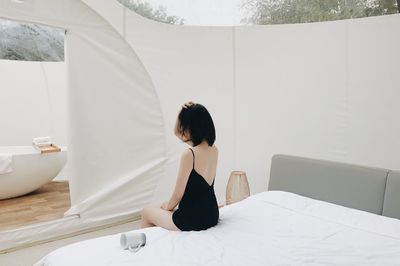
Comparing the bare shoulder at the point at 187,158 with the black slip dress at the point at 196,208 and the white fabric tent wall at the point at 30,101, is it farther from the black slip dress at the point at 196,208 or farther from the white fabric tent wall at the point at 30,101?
the white fabric tent wall at the point at 30,101

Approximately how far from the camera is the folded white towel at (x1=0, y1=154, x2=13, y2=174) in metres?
4.23

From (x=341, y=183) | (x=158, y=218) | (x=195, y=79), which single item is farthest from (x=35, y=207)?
(x=341, y=183)

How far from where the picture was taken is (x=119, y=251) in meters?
1.79

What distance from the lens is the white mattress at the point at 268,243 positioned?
5.66 feet

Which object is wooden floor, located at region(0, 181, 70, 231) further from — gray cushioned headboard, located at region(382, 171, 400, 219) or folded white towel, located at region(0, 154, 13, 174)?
gray cushioned headboard, located at region(382, 171, 400, 219)

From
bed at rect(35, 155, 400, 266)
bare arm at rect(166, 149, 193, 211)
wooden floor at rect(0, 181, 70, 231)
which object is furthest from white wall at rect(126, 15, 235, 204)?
bare arm at rect(166, 149, 193, 211)

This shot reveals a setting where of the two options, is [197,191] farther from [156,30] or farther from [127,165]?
[156,30]

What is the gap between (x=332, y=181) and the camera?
282 centimetres

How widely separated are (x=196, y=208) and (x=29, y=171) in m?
3.17

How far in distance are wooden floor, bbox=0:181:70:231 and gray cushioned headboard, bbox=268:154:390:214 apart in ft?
7.74

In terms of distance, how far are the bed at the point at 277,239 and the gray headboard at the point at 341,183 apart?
10mm

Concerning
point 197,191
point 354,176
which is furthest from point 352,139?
point 197,191

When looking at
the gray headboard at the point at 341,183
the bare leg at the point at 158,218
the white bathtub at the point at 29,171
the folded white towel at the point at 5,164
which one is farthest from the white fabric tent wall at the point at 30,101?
the gray headboard at the point at 341,183

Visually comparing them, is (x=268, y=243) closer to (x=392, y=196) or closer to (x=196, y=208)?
(x=196, y=208)
